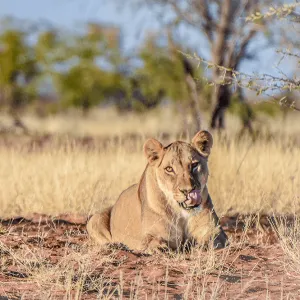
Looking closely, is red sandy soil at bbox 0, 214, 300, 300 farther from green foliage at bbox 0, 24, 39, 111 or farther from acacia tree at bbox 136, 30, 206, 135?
green foliage at bbox 0, 24, 39, 111

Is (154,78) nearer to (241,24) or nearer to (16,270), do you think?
(241,24)

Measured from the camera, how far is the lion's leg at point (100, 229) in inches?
286

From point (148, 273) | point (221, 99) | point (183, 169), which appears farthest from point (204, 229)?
point (221, 99)

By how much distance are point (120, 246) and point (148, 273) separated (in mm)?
847

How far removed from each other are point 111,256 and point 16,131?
51.3 ft

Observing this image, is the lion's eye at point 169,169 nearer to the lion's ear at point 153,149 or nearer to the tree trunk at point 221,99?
the lion's ear at point 153,149

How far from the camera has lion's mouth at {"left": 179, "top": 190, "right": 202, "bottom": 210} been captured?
21.0ft

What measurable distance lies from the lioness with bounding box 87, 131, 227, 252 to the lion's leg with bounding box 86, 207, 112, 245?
1.26 feet

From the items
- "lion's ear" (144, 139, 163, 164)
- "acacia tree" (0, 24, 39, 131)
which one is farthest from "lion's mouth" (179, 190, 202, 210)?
"acacia tree" (0, 24, 39, 131)

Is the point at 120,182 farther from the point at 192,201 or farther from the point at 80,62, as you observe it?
the point at 80,62

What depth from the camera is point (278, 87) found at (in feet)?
23.4

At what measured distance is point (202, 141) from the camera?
6797 mm

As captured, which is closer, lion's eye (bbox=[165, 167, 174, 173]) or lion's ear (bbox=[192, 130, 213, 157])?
lion's eye (bbox=[165, 167, 174, 173])

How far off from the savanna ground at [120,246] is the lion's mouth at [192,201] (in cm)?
40
